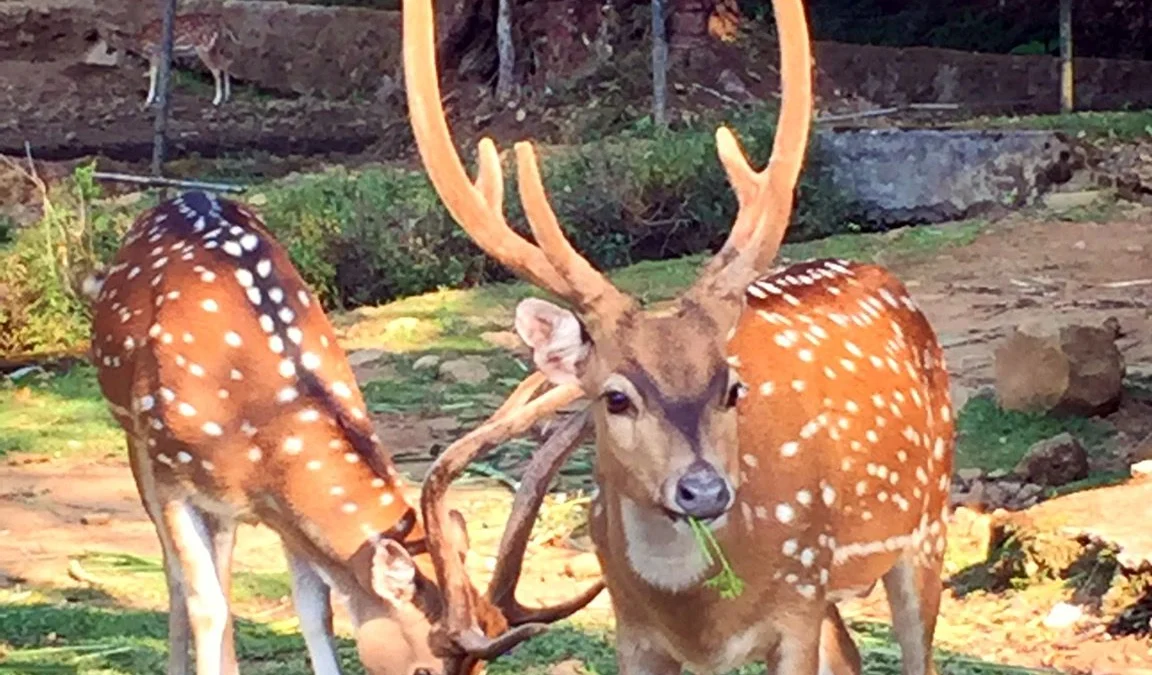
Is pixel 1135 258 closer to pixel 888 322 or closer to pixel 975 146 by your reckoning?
pixel 975 146

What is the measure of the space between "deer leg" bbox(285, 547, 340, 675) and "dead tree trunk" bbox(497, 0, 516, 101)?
459 inches

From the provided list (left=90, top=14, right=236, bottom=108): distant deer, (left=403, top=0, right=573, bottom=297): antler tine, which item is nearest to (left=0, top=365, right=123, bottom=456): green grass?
(left=403, top=0, right=573, bottom=297): antler tine

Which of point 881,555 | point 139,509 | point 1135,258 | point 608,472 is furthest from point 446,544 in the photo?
point 1135,258

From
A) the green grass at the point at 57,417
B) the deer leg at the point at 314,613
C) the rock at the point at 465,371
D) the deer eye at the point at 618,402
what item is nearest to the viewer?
the deer eye at the point at 618,402

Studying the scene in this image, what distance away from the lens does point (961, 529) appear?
7.23 metres

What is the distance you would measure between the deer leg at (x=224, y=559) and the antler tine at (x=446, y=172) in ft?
5.62

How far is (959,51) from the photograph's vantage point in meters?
18.3

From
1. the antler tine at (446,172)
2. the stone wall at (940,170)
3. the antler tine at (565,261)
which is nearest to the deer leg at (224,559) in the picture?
the antler tine at (446,172)

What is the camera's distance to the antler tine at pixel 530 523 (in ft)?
15.0

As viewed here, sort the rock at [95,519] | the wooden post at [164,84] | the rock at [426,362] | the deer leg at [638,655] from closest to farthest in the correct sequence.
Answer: the deer leg at [638,655], the rock at [95,519], the rock at [426,362], the wooden post at [164,84]

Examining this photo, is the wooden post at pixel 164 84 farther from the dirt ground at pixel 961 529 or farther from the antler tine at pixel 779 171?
the antler tine at pixel 779 171

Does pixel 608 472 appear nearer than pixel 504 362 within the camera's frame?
Yes

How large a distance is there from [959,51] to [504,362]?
8.92 metres

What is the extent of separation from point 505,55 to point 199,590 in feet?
38.5
